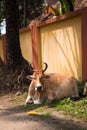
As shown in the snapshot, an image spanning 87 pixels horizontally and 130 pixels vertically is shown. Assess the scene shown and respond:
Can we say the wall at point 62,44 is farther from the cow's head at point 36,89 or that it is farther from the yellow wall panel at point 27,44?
the cow's head at point 36,89

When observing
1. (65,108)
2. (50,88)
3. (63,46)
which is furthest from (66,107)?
(63,46)

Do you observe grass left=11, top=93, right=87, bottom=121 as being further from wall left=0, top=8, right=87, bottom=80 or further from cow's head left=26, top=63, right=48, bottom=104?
wall left=0, top=8, right=87, bottom=80

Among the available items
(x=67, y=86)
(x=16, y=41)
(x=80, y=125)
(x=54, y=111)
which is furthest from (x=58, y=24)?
(x=80, y=125)

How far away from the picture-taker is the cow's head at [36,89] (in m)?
10.5

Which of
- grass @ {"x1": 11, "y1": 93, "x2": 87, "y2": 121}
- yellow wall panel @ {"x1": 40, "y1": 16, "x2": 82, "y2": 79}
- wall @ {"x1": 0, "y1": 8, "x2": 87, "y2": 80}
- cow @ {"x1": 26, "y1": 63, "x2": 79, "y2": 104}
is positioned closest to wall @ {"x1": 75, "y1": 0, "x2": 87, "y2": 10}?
wall @ {"x1": 0, "y1": 8, "x2": 87, "y2": 80}

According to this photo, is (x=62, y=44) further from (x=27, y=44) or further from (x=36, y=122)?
(x=36, y=122)

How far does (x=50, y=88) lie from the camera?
1071 cm

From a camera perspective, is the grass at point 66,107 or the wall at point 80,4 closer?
the grass at point 66,107

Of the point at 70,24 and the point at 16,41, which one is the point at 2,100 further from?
the point at 70,24

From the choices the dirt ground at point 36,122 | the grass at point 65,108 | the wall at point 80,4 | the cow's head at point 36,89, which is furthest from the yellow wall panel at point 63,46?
the wall at point 80,4

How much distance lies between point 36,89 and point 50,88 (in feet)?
1.36

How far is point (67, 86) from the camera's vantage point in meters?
10.7

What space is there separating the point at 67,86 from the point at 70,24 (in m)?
2.98

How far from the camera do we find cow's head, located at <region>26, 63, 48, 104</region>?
10.5 m
